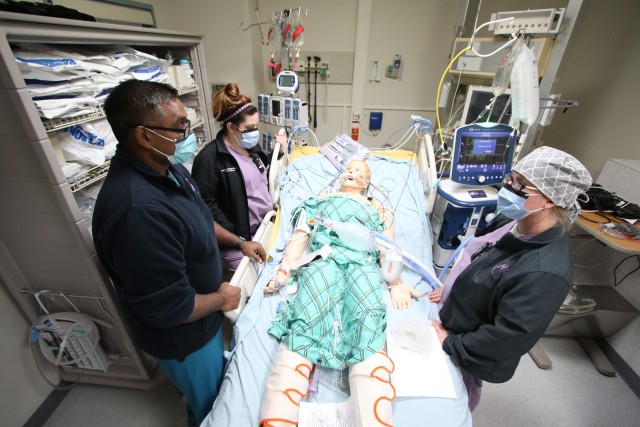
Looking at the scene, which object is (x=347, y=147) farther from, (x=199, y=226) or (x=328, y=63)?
(x=199, y=226)

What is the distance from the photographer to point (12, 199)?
46.9 inches

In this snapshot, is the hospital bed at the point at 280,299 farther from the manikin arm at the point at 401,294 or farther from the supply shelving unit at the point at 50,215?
the supply shelving unit at the point at 50,215

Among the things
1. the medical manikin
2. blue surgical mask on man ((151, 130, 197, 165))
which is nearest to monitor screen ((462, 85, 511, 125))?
the medical manikin

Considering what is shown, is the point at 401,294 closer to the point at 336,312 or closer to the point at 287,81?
the point at 336,312

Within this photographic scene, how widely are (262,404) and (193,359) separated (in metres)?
0.36

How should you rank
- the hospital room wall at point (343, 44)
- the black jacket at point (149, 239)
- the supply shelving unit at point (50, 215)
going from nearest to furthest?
the black jacket at point (149, 239) < the supply shelving unit at point (50, 215) < the hospital room wall at point (343, 44)

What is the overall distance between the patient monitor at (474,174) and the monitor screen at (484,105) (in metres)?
0.46

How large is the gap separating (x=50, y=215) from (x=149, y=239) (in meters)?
0.71

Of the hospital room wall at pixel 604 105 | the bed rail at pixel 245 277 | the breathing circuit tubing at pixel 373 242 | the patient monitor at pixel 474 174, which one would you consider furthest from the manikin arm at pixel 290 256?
the hospital room wall at pixel 604 105

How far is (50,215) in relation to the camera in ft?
3.96

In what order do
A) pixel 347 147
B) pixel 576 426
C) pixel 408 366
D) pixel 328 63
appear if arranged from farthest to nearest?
pixel 328 63 < pixel 347 147 < pixel 576 426 < pixel 408 366

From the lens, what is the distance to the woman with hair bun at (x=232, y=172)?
5.45ft

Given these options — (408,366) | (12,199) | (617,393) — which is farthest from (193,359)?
(617,393)

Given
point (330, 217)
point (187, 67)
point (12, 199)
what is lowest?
point (330, 217)
